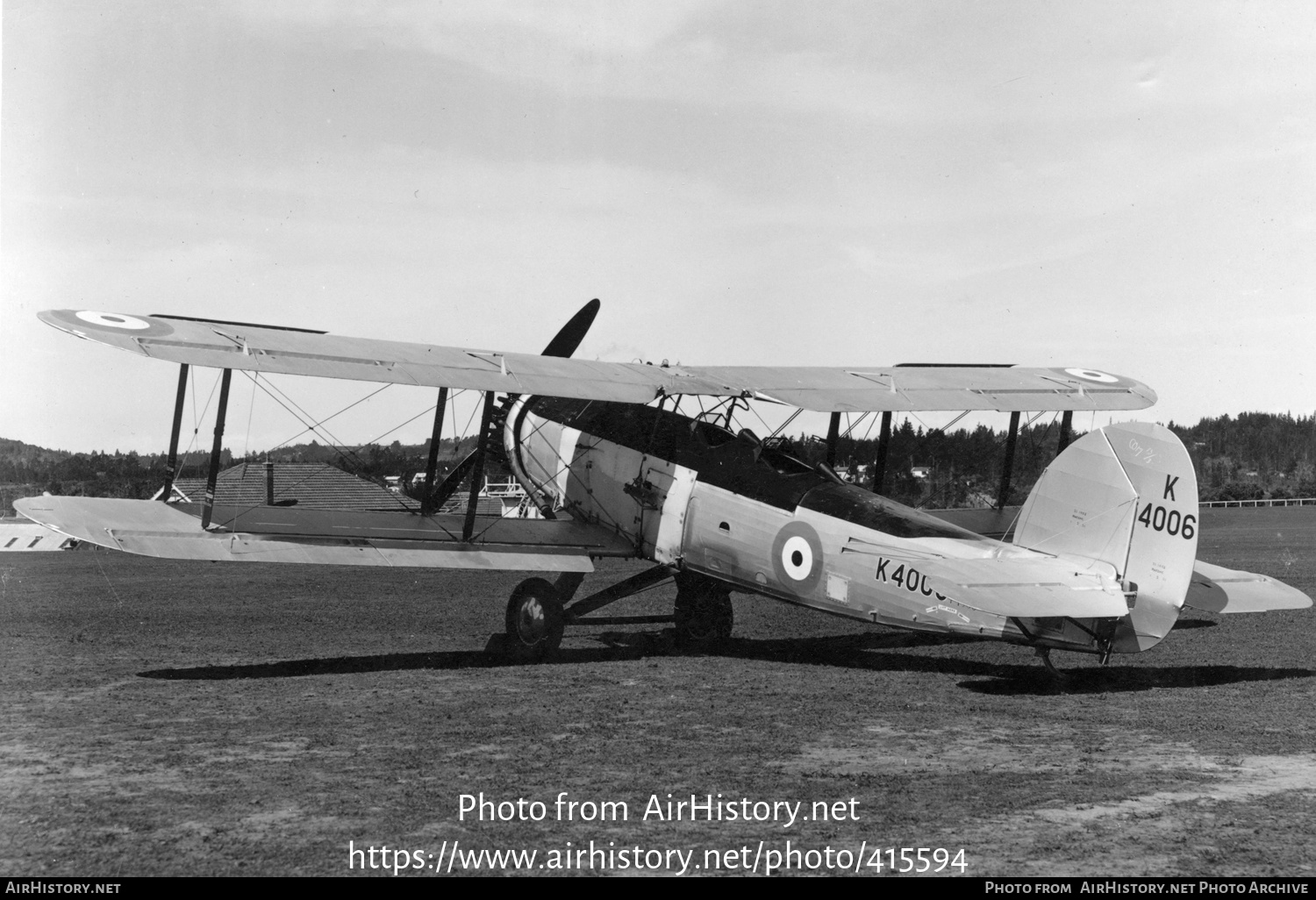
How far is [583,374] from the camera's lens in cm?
1184

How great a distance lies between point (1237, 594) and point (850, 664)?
3.36m

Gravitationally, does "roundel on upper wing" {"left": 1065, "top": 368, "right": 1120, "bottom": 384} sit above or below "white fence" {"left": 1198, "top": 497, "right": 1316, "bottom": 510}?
above

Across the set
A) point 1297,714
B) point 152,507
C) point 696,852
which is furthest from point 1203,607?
point 152,507

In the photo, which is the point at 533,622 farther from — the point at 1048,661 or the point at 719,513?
the point at 1048,661

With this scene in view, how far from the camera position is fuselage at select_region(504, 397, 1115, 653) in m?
9.62

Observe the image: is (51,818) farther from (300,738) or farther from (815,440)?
(815,440)

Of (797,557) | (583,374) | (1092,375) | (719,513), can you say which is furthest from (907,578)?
(1092,375)

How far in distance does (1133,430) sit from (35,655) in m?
10.2


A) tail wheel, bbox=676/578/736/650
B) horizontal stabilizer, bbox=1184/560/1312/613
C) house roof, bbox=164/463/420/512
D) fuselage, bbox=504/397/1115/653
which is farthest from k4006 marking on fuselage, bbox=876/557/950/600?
house roof, bbox=164/463/420/512

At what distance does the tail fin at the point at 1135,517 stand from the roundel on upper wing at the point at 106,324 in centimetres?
731

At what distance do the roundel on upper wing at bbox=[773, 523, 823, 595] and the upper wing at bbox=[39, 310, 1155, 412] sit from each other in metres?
1.39

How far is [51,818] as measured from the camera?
5789mm

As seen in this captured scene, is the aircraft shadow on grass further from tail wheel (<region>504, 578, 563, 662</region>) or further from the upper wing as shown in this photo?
the upper wing

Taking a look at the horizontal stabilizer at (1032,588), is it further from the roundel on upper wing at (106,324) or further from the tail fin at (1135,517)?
the roundel on upper wing at (106,324)
